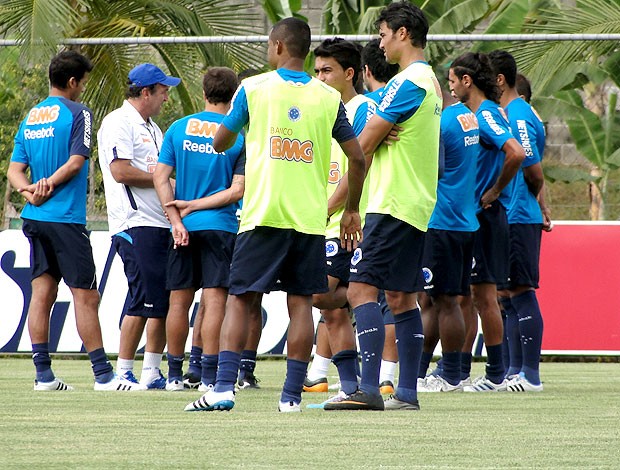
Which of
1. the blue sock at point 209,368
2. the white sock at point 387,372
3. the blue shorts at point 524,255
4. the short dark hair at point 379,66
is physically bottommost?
the white sock at point 387,372

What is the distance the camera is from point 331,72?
27.2 feet

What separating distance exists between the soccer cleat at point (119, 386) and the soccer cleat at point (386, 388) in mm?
1542

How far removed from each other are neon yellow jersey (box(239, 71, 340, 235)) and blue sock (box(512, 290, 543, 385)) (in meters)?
3.10

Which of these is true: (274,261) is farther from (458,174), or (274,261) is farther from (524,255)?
(524,255)

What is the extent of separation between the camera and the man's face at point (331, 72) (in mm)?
8266

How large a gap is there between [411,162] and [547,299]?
6143 mm

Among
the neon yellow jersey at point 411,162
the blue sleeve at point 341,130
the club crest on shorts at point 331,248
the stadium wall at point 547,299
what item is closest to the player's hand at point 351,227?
the neon yellow jersey at point 411,162

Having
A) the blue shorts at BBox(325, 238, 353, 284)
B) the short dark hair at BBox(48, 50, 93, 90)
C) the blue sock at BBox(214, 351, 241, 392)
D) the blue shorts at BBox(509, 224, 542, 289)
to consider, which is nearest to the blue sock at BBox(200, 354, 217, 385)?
the blue shorts at BBox(325, 238, 353, 284)

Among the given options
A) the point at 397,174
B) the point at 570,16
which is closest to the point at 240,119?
the point at 397,174

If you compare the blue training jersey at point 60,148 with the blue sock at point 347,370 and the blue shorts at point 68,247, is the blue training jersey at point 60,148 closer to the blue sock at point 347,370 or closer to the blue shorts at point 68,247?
the blue shorts at point 68,247

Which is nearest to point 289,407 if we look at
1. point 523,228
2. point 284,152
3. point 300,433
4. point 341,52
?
point 300,433

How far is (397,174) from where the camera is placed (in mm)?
6883

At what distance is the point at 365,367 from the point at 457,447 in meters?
1.62

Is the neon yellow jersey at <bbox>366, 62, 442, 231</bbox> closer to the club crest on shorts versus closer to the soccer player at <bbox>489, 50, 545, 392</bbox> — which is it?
the club crest on shorts
